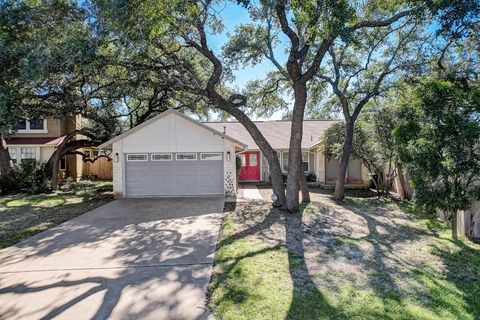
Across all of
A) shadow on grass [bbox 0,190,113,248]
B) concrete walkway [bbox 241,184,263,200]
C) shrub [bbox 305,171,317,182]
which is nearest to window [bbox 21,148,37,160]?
shadow on grass [bbox 0,190,113,248]

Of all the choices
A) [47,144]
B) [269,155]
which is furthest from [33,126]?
[269,155]

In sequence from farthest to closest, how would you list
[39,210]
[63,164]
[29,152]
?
1. [63,164]
2. [29,152]
3. [39,210]

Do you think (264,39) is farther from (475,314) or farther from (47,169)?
(47,169)

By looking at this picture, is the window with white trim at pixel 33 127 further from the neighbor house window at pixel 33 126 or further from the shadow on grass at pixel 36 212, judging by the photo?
the shadow on grass at pixel 36 212

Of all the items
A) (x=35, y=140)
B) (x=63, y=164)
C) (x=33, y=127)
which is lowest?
(x=63, y=164)

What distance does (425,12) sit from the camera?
8.66 meters

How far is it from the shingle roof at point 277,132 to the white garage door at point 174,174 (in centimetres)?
743

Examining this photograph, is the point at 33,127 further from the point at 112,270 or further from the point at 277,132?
the point at 112,270

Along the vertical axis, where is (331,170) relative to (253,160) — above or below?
below

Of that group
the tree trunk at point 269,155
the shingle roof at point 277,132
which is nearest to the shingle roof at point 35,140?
the shingle roof at point 277,132

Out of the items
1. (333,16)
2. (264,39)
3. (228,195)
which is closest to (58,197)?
(228,195)

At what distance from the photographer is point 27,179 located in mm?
18359

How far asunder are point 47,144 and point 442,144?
2299 cm

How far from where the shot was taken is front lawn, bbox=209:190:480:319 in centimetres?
459
